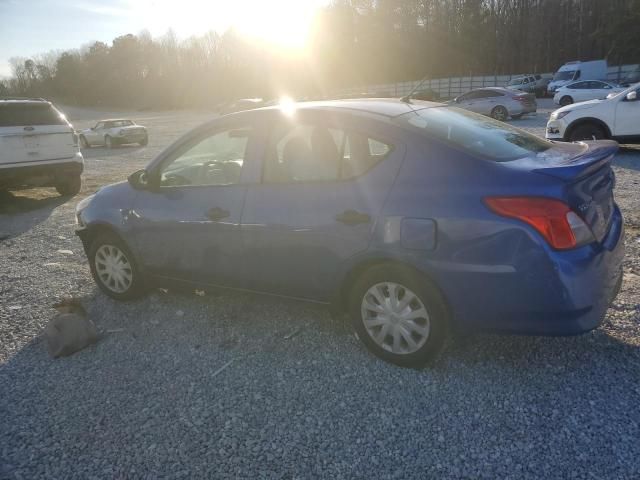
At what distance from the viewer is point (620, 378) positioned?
2.94m

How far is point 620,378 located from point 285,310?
96.1 inches

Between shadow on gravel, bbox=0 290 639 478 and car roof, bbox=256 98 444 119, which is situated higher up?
car roof, bbox=256 98 444 119

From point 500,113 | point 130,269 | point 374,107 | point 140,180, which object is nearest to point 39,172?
point 130,269

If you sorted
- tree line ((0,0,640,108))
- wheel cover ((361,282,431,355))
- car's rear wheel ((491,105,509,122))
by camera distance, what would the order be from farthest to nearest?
1. tree line ((0,0,640,108))
2. car's rear wheel ((491,105,509,122))
3. wheel cover ((361,282,431,355))

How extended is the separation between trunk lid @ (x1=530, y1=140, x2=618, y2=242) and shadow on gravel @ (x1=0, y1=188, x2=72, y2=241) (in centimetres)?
744

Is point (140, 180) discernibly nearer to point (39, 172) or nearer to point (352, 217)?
point (352, 217)

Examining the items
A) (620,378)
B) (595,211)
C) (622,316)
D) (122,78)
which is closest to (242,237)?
(595,211)

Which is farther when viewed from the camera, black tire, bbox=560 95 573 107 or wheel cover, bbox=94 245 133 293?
black tire, bbox=560 95 573 107

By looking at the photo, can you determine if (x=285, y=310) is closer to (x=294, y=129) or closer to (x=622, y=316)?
(x=294, y=129)

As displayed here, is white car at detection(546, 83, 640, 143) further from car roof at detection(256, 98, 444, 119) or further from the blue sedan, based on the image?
car roof at detection(256, 98, 444, 119)

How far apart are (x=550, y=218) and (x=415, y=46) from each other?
5945 centimetres

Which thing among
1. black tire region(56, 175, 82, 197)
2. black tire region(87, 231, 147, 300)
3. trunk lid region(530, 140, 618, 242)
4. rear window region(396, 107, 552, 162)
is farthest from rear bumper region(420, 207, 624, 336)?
black tire region(56, 175, 82, 197)

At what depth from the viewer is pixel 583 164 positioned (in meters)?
2.85

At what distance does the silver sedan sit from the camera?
20.3 m
